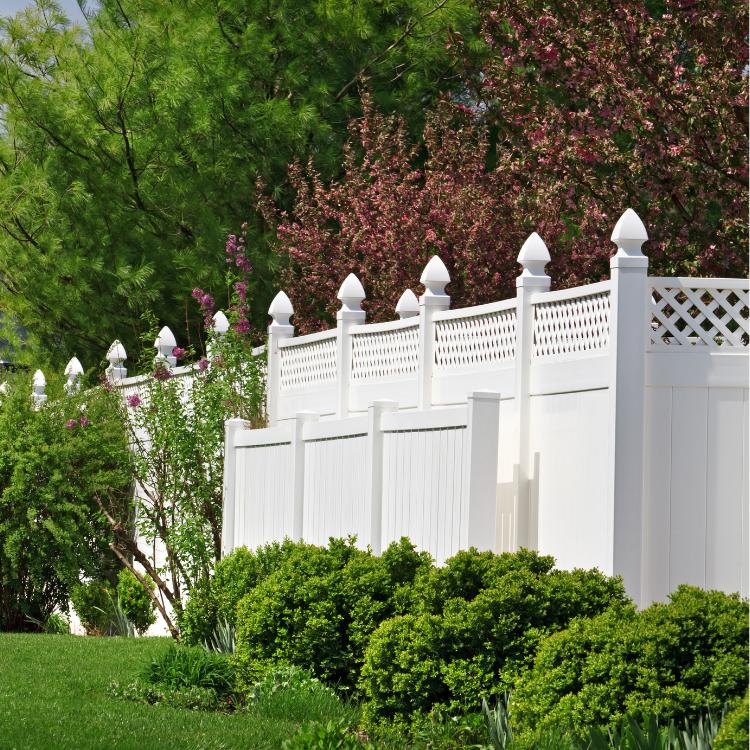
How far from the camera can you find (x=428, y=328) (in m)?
10.5

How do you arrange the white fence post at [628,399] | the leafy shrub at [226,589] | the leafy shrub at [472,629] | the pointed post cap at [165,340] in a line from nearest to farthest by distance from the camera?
the leafy shrub at [472,629] < the white fence post at [628,399] < the leafy shrub at [226,589] < the pointed post cap at [165,340]

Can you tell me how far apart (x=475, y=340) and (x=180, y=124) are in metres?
9.75

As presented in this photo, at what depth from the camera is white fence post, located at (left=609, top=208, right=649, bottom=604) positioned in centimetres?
837

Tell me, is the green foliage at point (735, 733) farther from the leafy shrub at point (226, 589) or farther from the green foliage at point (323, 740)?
the leafy shrub at point (226, 589)

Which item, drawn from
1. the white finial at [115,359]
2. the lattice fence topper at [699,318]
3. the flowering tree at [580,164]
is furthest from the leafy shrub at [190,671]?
the white finial at [115,359]

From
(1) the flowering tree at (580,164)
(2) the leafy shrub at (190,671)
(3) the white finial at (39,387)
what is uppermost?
(1) the flowering tree at (580,164)

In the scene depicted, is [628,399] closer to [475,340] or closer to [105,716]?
[475,340]

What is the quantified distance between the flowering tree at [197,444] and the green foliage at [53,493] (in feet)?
3.76

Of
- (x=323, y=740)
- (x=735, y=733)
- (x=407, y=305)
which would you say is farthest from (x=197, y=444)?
(x=735, y=733)

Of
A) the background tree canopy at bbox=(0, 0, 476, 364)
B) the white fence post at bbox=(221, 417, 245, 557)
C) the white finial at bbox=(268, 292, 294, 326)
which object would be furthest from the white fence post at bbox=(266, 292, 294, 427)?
the background tree canopy at bbox=(0, 0, 476, 364)

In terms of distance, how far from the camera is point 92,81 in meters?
18.8

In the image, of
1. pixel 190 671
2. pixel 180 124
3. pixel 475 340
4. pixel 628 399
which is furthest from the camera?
pixel 180 124

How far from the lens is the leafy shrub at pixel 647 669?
7070mm

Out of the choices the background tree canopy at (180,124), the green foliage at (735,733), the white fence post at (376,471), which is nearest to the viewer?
the green foliage at (735,733)
